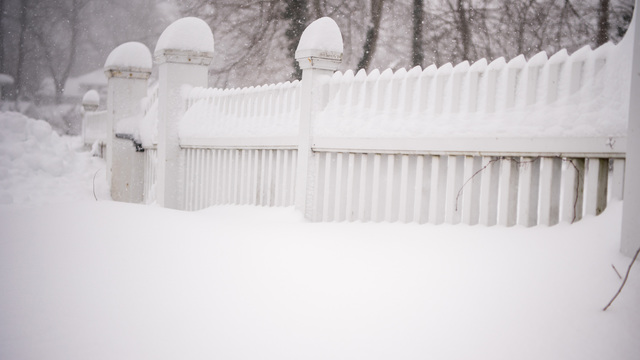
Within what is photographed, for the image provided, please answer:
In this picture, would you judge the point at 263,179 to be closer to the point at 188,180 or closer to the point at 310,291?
the point at 188,180

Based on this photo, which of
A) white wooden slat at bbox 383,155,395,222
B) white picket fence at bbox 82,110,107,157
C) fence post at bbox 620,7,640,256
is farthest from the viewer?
white picket fence at bbox 82,110,107,157

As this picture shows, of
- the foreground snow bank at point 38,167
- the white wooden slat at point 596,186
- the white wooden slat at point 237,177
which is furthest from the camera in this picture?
the foreground snow bank at point 38,167

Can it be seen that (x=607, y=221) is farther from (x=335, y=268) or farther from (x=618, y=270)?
(x=335, y=268)

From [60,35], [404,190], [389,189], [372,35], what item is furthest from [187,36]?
[60,35]

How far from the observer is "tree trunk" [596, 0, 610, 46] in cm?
1188

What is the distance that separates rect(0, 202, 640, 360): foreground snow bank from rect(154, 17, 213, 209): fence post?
10.6ft

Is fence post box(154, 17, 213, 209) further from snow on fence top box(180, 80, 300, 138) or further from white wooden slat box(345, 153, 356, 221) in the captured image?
white wooden slat box(345, 153, 356, 221)

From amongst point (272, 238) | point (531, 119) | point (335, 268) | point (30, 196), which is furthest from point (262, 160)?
→ point (30, 196)

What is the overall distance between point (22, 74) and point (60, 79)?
5.18 ft

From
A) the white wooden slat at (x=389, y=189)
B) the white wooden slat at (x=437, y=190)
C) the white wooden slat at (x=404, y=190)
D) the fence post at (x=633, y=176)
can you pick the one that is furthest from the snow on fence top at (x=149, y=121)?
the fence post at (x=633, y=176)

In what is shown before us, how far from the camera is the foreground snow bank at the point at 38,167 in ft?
26.1

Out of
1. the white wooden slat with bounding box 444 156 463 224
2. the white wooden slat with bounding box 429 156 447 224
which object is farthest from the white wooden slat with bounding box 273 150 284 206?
the white wooden slat with bounding box 444 156 463 224

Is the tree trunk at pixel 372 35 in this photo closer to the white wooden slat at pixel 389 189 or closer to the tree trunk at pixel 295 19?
the tree trunk at pixel 295 19

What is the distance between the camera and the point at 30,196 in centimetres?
780
